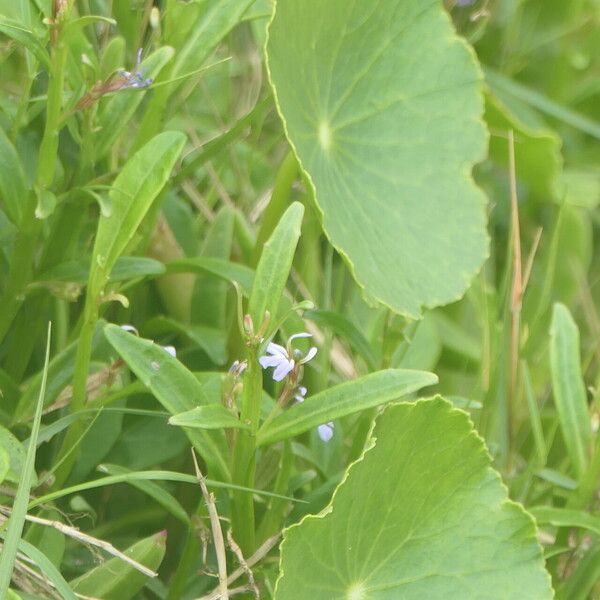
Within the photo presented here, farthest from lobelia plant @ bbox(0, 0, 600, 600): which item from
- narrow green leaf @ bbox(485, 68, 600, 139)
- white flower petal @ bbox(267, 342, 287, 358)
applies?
narrow green leaf @ bbox(485, 68, 600, 139)

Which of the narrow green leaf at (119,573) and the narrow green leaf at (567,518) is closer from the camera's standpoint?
the narrow green leaf at (119,573)

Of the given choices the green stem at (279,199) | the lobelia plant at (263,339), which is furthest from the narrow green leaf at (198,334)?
the green stem at (279,199)

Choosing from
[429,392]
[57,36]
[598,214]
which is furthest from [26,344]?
[598,214]

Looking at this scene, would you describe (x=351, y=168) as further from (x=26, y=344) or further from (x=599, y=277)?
(x=599, y=277)

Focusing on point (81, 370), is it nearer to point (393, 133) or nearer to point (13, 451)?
point (13, 451)

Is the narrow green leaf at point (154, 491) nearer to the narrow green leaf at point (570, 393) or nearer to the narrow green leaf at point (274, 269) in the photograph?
the narrow green leaf at point (274, 269)

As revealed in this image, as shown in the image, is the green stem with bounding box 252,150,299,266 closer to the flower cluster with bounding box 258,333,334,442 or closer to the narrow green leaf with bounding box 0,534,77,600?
the flower cluster with bounding box 258,333,334,442

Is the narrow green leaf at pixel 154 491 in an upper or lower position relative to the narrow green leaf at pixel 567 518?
upper

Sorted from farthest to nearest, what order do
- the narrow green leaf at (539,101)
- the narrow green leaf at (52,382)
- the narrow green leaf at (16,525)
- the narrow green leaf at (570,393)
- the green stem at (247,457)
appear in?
the narrow green leaf at (539,101), the narrow green leaf at (570,393), the narrow green leaf at (52,382), the green stem at (247,457), the narrow green leaf at (16,525)
